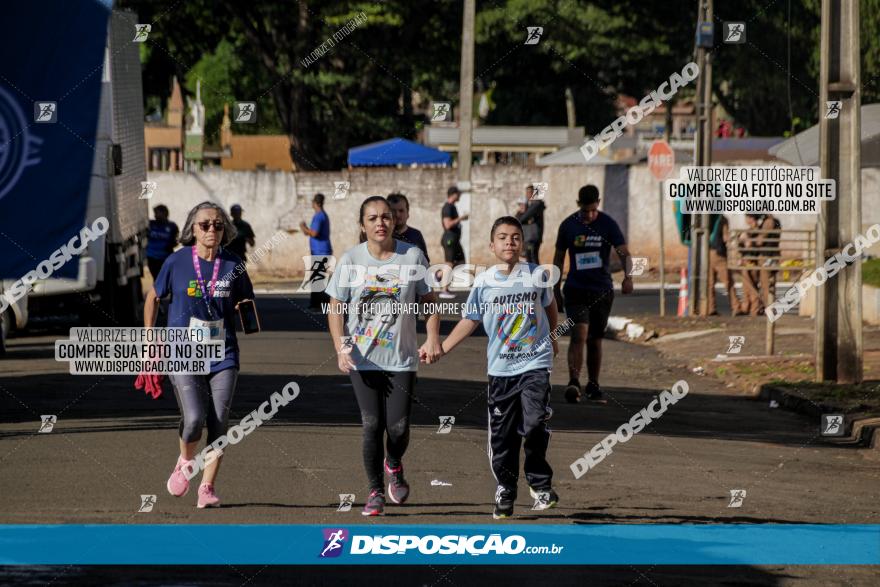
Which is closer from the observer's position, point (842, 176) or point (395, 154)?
point (842, 176)

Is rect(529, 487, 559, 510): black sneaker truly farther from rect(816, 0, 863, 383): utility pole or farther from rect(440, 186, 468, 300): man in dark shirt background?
rect(440, 186, 468, 300): man in dark shirt background

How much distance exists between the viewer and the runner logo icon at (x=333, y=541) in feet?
27.5

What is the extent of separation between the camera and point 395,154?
4341cm

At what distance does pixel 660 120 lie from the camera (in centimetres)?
16888

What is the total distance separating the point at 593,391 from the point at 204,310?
22.6 ft

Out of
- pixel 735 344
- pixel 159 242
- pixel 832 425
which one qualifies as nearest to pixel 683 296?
pixel 735 344

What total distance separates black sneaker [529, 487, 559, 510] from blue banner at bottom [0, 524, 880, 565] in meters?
0.42

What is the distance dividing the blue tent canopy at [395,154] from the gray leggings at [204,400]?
110ft

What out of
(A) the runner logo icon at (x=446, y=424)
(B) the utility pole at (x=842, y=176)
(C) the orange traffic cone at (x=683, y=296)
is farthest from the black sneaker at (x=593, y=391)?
(C) the orange traffic cone at (x=683, y=296)

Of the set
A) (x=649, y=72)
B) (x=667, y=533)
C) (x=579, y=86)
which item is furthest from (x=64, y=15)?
(x=579, y=86)

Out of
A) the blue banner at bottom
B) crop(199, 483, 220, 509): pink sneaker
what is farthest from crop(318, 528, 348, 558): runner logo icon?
crop(199, 483, 220, 509): pink sneaker

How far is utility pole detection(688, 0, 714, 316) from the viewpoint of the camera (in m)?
26.2

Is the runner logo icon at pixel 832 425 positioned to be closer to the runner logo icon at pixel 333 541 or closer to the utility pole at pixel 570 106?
the runner logo icon at pixel 333 541

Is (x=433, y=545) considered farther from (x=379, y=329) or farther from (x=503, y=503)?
(x=379, y=329)
